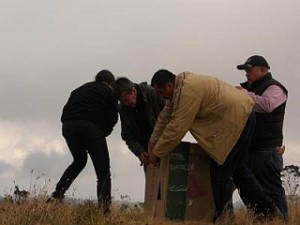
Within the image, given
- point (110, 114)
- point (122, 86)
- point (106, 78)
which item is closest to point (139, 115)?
point (110, 114)

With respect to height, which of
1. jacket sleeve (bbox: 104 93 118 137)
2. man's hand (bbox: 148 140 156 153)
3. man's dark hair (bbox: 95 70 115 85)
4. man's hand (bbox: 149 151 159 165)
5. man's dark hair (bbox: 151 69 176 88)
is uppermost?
man's dark hair (bbox: 95 70 115 85)

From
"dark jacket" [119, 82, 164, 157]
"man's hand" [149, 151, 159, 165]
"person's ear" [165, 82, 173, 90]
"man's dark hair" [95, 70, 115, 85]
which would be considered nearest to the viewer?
"person's ear" [165, 82, 173, 90]

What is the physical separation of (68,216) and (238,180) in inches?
74.1

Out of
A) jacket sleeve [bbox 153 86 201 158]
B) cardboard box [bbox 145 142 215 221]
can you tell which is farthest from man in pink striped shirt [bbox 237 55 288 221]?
jacket sleeve [bbox 153 86 201 158]

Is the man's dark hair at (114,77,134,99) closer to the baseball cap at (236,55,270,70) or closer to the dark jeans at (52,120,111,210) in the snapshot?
the dark jeans at (52,120,111,210)

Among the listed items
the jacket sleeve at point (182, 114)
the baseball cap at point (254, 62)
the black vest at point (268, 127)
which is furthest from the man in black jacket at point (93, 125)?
the black vest at point (268, 127)

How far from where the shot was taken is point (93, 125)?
283 inches

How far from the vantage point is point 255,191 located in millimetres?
6547

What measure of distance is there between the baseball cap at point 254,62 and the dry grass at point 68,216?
5.42 feet

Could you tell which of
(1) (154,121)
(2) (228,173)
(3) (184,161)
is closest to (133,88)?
(1) (154,121)

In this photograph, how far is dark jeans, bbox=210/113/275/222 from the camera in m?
6.42

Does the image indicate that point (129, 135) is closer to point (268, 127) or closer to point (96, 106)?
point (96, 106)

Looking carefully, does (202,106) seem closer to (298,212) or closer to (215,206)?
(215,206)

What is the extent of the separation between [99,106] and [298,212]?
9.10ft
